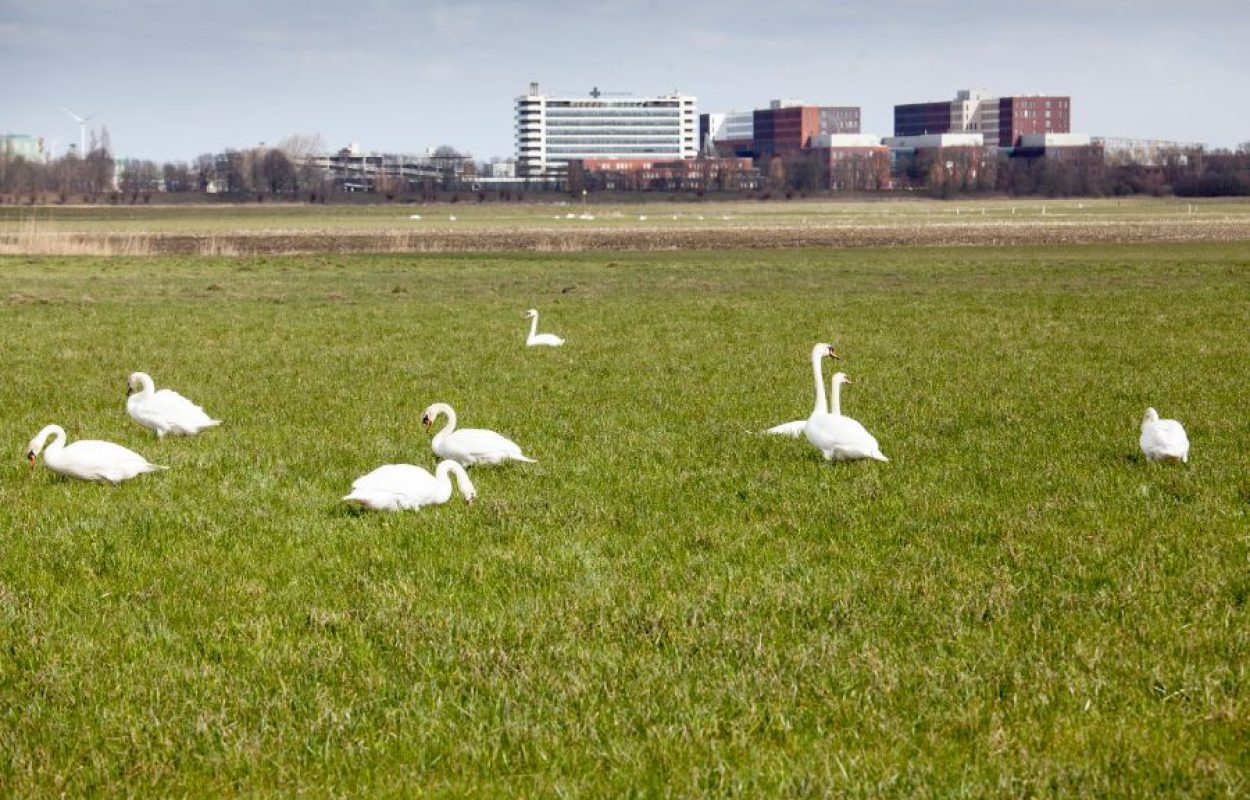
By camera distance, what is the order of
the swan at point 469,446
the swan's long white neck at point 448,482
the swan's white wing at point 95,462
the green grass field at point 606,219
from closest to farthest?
the swan's long white neck at point 448,482
the swan's white wing at point 95,462
the swan at point 469,446
the green grass field at point 606,219

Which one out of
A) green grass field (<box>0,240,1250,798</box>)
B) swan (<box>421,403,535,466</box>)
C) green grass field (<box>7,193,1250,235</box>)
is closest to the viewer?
green grass field (<box>0,240,1250,798</box>)

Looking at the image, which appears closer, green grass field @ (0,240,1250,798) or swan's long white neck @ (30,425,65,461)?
green grass field @ (0,240,1250,798)

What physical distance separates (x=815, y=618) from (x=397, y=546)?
3538 mm

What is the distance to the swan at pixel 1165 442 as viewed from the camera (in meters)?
13.4

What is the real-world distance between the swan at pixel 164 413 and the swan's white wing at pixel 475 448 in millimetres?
3409

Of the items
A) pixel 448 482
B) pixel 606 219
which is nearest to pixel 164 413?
pixel 448 482

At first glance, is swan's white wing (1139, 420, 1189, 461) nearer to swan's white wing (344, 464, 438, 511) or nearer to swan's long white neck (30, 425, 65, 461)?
swan's white wing (344, 464, 438, 511)

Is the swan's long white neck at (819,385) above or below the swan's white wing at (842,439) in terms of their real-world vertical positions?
above

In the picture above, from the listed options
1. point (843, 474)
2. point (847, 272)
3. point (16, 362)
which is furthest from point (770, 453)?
point (847, 272)

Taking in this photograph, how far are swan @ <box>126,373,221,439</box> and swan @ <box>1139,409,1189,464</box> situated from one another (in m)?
9.59

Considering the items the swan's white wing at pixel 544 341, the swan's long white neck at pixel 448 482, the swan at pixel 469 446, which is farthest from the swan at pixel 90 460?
the swan's white wing at pixel 544 341

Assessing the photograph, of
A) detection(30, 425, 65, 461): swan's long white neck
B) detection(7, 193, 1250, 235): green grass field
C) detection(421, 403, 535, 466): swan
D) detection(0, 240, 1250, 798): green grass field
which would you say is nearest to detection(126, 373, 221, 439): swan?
detection(0, 240, 1250, 798): green grass field

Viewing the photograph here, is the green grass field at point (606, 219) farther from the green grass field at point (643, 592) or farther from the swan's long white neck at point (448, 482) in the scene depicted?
the swan's long white neck at point (448, 482)

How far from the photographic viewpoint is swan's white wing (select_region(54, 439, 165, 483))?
1296 centimetres
